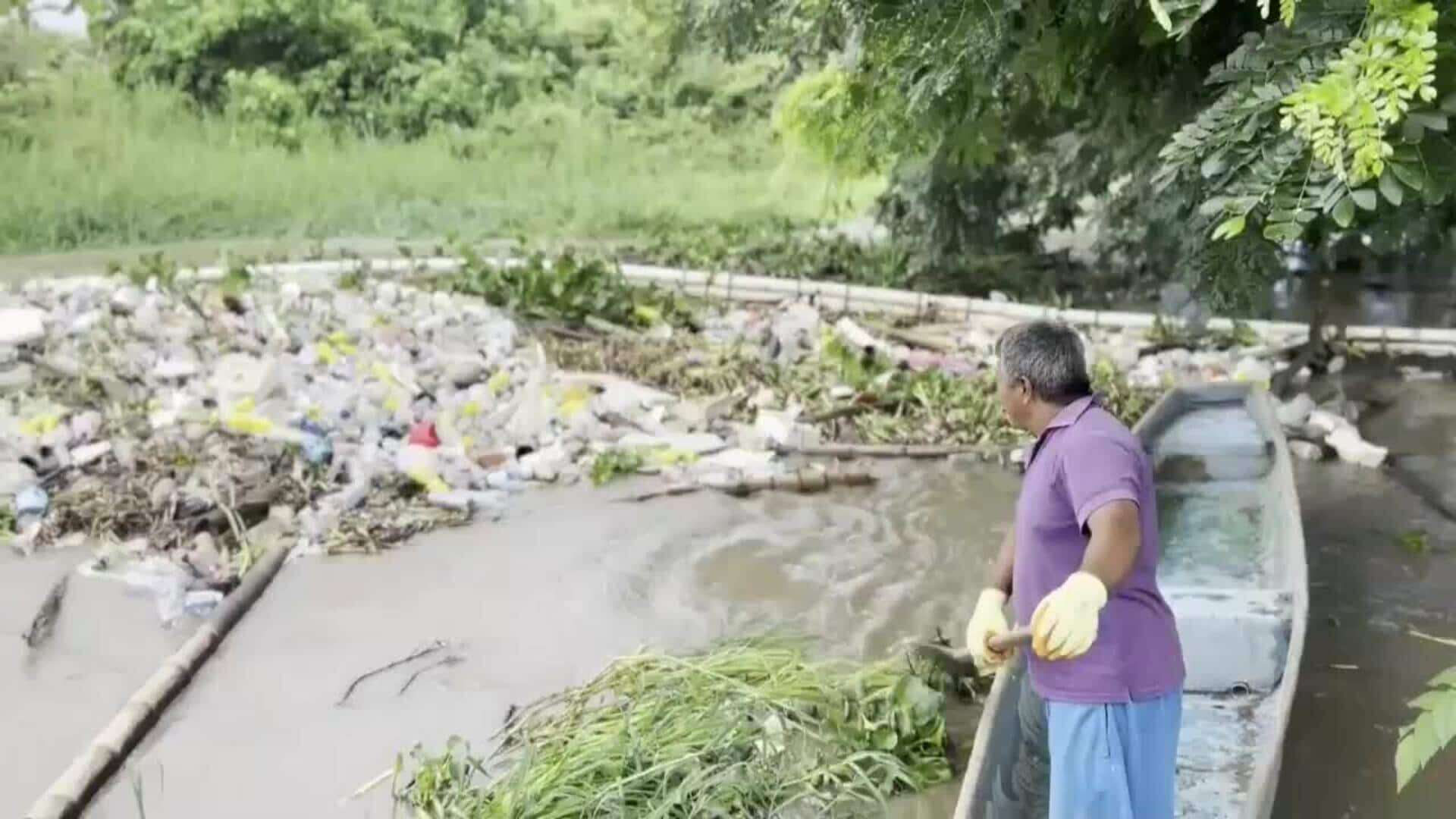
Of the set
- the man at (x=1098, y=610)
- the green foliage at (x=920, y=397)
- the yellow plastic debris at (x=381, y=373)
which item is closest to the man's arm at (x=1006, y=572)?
the man at (x=1098, y=610)

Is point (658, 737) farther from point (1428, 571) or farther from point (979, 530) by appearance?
point (1428, 571)

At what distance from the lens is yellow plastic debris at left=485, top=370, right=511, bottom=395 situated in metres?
6.96

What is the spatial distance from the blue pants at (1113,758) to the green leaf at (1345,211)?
948mm

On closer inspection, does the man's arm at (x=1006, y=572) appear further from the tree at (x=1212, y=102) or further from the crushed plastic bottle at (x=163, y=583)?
the crushed plastic bottle at (x=163, y=583)

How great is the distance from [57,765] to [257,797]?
2.19 feet

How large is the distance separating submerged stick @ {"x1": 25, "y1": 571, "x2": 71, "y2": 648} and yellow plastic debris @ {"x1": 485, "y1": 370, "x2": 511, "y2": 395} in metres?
2.47

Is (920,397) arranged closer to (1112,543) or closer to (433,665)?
(433,665)

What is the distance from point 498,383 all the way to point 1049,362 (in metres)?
4.86

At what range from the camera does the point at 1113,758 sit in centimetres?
245

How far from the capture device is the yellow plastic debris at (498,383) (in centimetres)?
696

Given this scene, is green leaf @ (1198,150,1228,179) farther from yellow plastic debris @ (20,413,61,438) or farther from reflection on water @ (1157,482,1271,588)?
yellow plastic debris @ (20,413,61,438)

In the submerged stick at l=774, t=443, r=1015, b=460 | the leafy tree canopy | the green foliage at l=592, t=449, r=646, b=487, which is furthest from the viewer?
the submerged stick at l=774, t=443, r=1015, b=460

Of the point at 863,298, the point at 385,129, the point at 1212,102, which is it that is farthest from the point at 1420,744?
the point at 385,129

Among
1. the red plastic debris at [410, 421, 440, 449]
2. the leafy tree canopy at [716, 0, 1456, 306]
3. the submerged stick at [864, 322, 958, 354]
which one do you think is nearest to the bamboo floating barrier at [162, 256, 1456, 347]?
the submerged stick at [864, 322, 958, 354]
